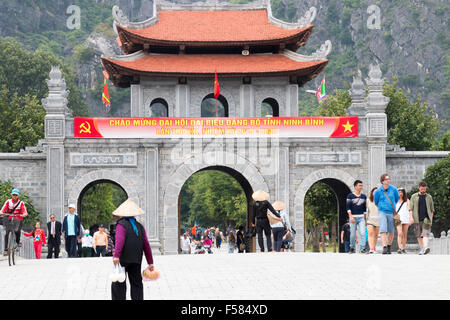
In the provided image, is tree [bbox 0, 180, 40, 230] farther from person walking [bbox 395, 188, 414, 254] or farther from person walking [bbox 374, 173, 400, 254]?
person walking [bbox 374, 173, 400, 254]

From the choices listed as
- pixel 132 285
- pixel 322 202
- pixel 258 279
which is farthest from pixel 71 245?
pixel 322 202

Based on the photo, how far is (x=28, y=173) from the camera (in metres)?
32.2

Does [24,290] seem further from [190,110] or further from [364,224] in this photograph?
[190,110]

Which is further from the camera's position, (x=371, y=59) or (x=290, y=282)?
(x=371, y=59)

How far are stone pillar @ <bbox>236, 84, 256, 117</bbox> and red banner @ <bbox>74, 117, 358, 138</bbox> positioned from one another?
3.85 m

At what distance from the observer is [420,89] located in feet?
318

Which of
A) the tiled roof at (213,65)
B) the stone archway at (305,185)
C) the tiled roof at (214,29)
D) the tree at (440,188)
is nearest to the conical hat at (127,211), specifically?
the stone archway at (305,185)

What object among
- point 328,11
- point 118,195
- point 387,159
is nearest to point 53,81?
point 387,159

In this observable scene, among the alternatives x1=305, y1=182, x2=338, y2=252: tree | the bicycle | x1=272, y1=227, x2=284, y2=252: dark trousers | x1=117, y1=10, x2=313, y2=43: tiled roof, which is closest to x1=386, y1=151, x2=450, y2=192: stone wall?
x1=117, y1=10, x2=313, y2=43: tiled roof

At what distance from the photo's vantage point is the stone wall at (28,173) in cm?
3206

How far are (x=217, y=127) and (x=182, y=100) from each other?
14.9 feet

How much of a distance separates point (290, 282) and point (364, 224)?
7.20 meters

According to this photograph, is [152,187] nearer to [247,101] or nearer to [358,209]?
[247,101]
